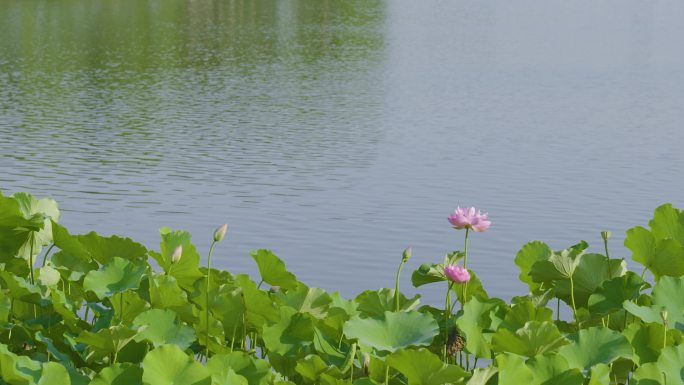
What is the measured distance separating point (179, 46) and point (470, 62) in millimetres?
7035

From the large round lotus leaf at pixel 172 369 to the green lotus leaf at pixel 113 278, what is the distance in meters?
0.67

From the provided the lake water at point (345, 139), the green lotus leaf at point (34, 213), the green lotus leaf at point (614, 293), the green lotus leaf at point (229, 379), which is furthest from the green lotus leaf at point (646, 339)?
the lake water at point (345, 139)

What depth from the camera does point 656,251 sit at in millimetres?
3549

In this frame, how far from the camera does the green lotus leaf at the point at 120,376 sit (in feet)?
8.54

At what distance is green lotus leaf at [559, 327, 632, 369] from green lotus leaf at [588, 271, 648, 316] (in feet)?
1.58

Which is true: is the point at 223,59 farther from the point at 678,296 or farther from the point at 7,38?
the point at 678,296

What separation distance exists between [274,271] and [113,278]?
0.47 meters

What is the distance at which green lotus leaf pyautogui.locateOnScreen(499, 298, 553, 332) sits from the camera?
3180mm

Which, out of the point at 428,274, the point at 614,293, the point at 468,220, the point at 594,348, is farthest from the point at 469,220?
the point at 594,348

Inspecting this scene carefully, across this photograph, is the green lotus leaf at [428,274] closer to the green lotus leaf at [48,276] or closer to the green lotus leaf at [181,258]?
the green lotus leaf at [181,258]

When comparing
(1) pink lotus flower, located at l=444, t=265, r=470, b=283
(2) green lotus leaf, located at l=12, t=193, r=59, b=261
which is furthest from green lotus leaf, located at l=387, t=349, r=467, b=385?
(2) green lotus leaf, located at l=12, t=193, r=59, b=261

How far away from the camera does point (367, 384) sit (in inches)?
107

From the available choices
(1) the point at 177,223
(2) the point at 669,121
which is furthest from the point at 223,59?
(1) the point at 177,223

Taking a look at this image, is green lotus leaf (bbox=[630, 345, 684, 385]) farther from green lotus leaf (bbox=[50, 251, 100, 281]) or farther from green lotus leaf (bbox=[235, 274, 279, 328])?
green lotus leaf (bbox=[50, 251, 100, 281])
